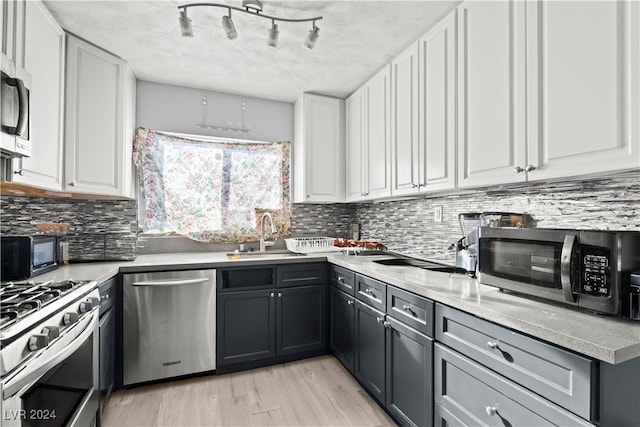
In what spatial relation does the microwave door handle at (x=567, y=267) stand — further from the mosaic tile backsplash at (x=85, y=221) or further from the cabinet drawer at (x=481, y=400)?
the mosaic tile backsplash at (x=85, y=221)

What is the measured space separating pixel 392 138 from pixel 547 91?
112 centimetres

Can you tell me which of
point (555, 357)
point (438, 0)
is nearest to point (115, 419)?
point (555, 357)

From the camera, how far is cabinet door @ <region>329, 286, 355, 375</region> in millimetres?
2288

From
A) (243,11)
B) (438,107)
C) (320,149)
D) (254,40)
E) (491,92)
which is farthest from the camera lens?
(320,149)

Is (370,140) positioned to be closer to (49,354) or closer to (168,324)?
(168,324)

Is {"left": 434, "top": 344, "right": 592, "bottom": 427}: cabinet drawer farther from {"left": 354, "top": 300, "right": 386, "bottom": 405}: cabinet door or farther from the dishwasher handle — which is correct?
the dishwasher handle

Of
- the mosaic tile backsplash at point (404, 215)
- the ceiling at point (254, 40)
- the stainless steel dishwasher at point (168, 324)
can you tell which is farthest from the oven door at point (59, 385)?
the ceiling at point (254, 40)

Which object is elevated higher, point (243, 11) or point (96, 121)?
point (243, 11)

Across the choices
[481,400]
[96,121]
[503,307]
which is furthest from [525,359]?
[96,121]

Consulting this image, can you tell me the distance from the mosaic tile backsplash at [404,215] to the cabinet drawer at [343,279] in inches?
24.1

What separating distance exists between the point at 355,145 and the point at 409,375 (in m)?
1.93

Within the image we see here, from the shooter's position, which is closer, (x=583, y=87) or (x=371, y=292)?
(x=583, y=87)

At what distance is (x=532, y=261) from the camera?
1.25 meters

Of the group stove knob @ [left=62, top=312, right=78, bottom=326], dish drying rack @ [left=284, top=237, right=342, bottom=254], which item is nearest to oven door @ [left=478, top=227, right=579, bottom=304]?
dish drying rack @ [left=284, top=237, right=342, bottom=254]
